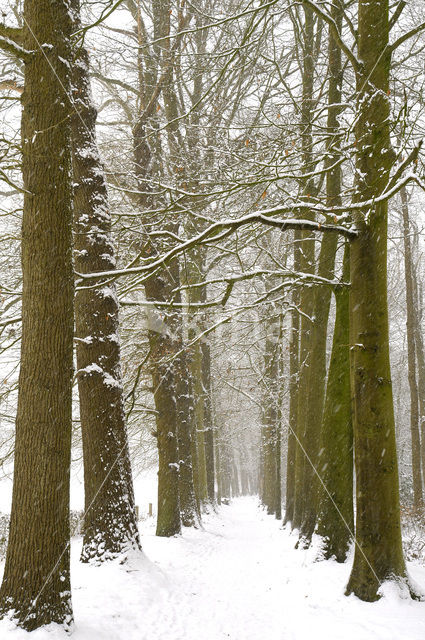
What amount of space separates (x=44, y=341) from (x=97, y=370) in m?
2.47

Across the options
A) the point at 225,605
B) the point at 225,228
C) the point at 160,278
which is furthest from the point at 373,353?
the point at 160,278

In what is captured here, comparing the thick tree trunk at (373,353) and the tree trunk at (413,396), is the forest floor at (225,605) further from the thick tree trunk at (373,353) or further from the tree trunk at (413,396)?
the tree trunk at (413,396)

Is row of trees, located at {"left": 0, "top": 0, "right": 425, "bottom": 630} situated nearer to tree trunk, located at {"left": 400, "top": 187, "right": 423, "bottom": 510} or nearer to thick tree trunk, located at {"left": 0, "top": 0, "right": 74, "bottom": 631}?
thick tree trunk, located at {"left": 0, "top": 0, "right": 74, "bottom": 631}

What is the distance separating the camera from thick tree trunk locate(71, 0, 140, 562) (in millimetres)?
6688

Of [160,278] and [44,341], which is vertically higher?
Result: [160,278]

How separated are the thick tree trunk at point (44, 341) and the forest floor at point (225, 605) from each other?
0.41 m

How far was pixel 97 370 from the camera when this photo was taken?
22.6 feet

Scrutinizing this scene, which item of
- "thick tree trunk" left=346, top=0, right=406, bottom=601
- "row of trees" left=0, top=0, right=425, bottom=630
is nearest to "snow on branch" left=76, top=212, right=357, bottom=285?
"row of trees" left=0, top=0, right=425, bottom=630

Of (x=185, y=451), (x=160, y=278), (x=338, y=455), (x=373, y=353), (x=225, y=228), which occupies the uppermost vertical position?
(x=160, y=278)

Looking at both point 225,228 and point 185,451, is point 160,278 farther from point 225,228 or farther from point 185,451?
point 225,228

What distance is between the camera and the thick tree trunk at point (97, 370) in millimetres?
6688

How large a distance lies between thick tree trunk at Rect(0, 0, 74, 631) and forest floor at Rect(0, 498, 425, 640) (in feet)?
1.35

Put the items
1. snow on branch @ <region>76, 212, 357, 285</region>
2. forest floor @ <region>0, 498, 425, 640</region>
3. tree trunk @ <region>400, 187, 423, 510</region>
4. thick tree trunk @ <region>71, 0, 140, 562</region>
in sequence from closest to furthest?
forest floor @ <region>0, 498, 425, 640</region>, snow on branch @ <region>76, 212, 357, 285</region>, thick tree trunk @ <region>71, 0, 140, 562</region>, tree trunk @ <region>400, 187, 423, 510</region>

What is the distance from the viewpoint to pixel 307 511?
10.3 meters
